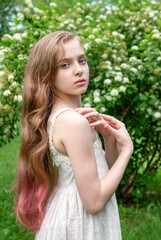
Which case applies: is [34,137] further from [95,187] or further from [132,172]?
[132,172]

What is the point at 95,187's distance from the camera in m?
1.34

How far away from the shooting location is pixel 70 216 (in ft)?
4.79

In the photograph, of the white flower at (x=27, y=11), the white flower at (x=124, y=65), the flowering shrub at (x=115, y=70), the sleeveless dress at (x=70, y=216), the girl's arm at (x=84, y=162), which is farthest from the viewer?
the white flower at (x=27, y=11)

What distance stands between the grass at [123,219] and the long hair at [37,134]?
1.03m

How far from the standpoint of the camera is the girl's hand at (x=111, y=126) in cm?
141

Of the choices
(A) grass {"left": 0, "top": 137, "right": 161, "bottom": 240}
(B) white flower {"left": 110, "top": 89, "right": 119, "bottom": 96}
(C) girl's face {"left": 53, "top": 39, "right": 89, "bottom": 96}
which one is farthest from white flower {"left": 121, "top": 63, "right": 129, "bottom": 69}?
(C) girl's face {"left": 53, "top": 39, "right": 89, "bottom": 96}

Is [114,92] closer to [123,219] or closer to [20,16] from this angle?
[20,16]

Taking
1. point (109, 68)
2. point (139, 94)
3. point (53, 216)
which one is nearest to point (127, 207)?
point (139, 94)

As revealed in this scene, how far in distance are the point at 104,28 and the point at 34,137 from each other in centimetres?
271

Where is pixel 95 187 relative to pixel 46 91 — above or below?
below

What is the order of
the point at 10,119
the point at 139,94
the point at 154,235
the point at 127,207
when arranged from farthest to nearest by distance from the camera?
the point at 127,207 → the point at 139,94 → the point at 154,235 → the point at 10,119

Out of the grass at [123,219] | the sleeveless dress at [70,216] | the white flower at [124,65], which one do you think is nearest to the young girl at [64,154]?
the sleeveless dress at [70,216]

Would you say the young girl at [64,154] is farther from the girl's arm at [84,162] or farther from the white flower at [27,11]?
the white flower at [27,11]

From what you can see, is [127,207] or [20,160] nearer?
[20,160]
